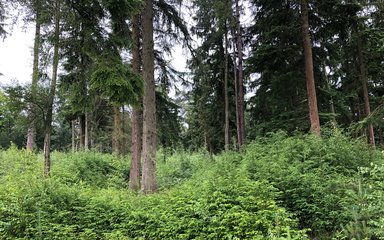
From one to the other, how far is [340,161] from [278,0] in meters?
8.61

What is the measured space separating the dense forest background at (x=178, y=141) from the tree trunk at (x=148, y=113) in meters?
0.03

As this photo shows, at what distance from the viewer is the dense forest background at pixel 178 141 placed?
514cm

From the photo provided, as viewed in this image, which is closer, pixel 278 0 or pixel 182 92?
pixel 182 92

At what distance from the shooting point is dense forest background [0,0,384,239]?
5137 mm

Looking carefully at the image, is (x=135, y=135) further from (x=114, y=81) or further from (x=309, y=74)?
(x=309, y=74)

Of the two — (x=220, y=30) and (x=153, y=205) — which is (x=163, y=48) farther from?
(x=153, y=205)

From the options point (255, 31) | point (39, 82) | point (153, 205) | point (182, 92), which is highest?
point (255, 31)

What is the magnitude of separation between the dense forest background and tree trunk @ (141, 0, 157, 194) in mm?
33

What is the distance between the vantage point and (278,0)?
1310cm

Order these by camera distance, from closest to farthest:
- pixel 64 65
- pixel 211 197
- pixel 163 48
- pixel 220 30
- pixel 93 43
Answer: pixel 211 197
pixel 93 43
pixel 64 65
pixel 163 48
pixel 220 30

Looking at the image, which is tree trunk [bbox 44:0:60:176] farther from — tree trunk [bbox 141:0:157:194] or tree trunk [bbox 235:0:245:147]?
tree trunk [bbox 235:0:245:147]

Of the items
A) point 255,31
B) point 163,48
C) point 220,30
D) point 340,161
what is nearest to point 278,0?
point 255,31

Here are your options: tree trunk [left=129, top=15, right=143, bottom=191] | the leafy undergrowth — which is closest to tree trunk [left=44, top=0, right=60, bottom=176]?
the leafy undergrowth

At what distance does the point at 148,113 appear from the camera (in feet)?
30.3
